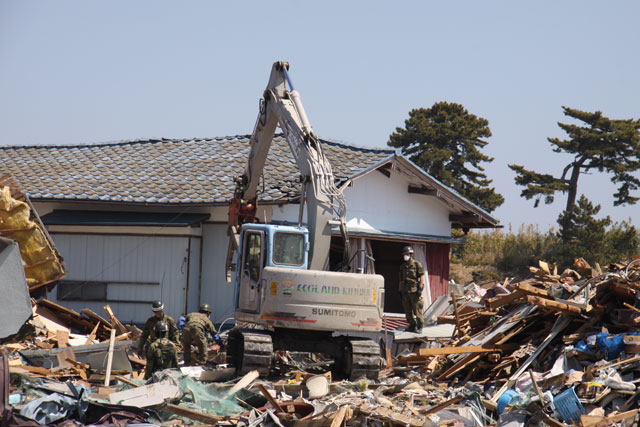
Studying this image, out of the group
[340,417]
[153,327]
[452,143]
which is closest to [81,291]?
[153,327]

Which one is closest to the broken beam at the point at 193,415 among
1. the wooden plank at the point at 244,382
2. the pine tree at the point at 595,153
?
the wooden plank at the point at 244,382

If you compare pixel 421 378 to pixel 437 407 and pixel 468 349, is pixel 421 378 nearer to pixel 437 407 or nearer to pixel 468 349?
pixel 468 349

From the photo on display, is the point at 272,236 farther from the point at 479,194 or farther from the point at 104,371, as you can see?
the point at 479,194

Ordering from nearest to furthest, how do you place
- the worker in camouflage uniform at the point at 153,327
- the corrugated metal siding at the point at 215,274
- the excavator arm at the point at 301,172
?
1. the worker in camouflage uniform at the point at 153,327
2. the excavator arm at the point at 301,172
3. the corrugated metal siding at the point at 215,274

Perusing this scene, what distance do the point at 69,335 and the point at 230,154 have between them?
8.40 metres

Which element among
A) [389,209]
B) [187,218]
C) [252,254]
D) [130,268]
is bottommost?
[130,268]

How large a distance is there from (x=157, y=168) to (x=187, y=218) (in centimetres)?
326

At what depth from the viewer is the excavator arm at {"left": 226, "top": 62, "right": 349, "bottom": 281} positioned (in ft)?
45.0

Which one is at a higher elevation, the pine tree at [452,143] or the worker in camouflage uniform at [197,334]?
the pine tree at [452,143]

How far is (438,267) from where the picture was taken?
878 inches

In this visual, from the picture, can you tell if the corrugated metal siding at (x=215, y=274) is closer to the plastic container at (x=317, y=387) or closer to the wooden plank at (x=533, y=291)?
the plastic container at (x=317, y=387)

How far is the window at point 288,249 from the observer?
44.3 ft

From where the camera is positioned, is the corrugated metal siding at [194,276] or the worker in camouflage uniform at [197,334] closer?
the worker in camouflage uniform at [197,334]

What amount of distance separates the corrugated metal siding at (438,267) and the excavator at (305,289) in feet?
26.5
